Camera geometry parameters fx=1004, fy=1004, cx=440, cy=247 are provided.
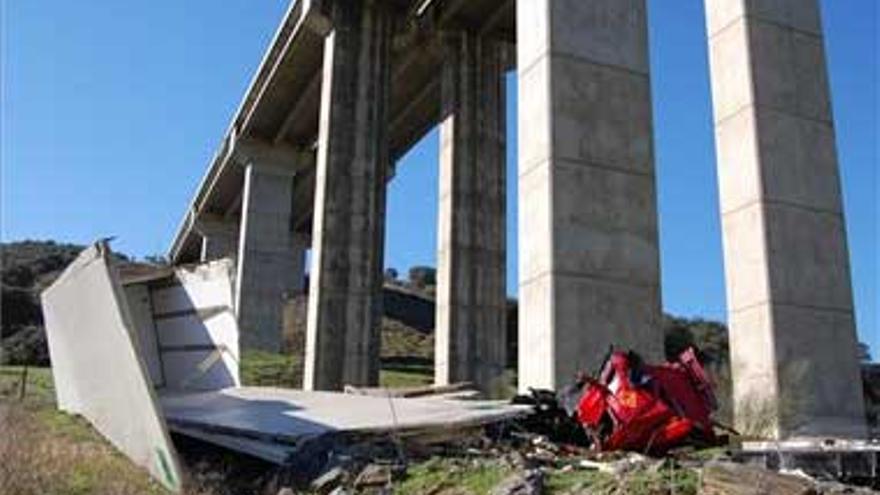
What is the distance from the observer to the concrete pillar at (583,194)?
1402 cm

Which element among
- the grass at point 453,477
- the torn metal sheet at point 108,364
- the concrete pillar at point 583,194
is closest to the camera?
the grass at point 453,477

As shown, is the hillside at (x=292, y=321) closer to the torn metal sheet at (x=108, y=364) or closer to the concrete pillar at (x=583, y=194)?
the concrete pillar at (x=583, y=194)

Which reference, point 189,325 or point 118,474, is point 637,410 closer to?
point 118,474

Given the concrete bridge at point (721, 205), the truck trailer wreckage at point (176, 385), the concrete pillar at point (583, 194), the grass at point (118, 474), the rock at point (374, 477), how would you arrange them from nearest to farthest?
1. the grass at point (118, 474)
2. the rock at point (374, 477)
3. the truck trailer wreckage at point (176, 385)
4. the concrete bridge at point (721, 205)
5. the concrete pillar at point (583, 194)

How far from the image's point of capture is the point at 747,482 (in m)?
5.79

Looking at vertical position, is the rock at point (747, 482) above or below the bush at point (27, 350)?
below

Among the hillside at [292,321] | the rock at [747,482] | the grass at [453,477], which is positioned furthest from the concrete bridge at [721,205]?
the hillside at [292,321]

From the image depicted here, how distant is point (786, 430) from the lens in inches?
488

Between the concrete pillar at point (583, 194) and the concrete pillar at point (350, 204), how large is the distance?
14.6m

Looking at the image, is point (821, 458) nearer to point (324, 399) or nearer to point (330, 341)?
point (324, 399)

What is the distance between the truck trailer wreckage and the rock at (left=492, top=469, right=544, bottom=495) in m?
2.16

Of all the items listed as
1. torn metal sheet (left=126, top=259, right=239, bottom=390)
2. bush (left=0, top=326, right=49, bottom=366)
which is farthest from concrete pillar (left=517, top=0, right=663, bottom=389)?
bush (left=0, top=326, right=49, bottom=366)

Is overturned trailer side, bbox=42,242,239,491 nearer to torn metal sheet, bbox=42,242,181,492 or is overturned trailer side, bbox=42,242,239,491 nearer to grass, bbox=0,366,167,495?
torn metal sheet, bbox=42,242,181,492

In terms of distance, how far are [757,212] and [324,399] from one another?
21.6 feet
